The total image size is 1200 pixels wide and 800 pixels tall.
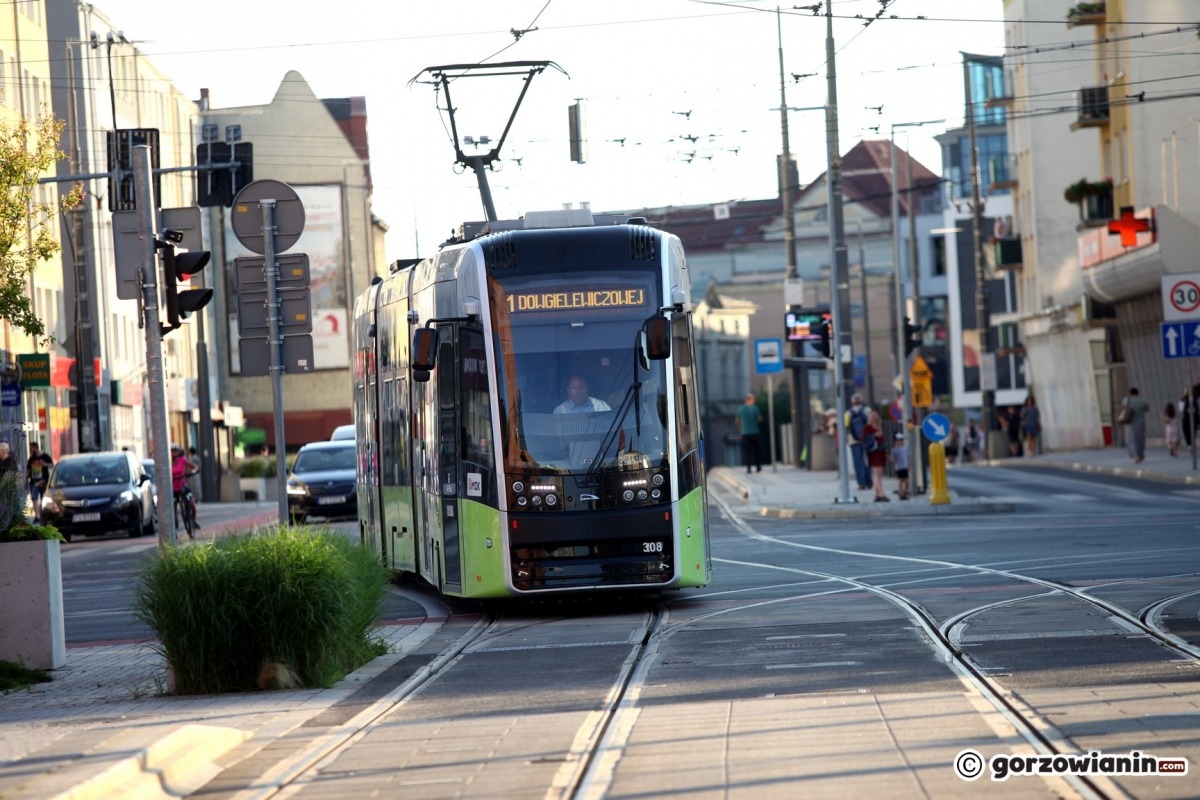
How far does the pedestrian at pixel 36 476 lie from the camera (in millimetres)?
43094

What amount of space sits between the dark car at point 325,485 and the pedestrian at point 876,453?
9452 millimetres

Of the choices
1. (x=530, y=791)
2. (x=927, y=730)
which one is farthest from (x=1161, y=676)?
(x=530, y=791)

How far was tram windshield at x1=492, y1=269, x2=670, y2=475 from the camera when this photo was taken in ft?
57.7

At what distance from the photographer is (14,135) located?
1374 inches

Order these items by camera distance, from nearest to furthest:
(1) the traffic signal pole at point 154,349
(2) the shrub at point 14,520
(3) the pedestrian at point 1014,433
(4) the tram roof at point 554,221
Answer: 1. (1) the traffic signal pole at point 154,349
2. (2) the shrub at point 14,520
3. (4) the tram roof at point 554,221
4. (3) the pedestrian at point 1014,433

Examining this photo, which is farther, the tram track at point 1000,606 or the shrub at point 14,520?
the shrub at point 14,520

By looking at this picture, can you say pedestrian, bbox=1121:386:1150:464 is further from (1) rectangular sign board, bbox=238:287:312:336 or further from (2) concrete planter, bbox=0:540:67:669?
(2) concrete planter, bbox=0:540:67:669

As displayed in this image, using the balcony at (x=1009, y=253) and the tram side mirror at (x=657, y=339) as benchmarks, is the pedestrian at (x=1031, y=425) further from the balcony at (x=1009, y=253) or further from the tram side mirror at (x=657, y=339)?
the tram side mirror at (x=657, y=339)

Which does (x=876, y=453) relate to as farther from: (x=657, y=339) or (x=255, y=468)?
(x=255, y=468)

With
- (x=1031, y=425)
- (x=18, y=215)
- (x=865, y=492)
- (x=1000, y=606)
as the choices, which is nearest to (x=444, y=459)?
(x=1000, y=606)

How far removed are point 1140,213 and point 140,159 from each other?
4731 cm

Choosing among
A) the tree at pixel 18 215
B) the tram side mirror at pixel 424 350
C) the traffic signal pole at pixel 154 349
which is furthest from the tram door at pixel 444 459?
the tree at pixel 18 215

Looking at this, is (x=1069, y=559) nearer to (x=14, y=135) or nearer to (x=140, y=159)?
(x=140, y=159)

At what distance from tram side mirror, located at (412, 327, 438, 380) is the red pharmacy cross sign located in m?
38.0
